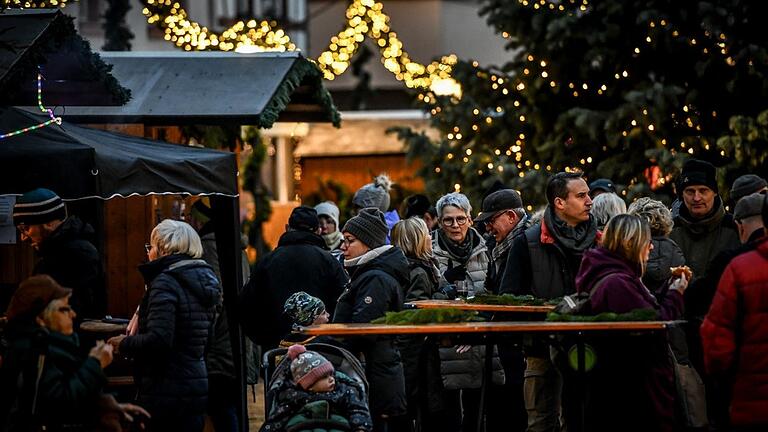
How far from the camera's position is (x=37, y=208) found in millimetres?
11156

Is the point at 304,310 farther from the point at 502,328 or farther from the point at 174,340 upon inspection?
the point at 502,328

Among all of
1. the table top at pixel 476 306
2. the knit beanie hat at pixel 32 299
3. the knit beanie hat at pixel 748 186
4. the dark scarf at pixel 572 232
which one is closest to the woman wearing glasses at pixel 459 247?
the table top at pixel 476 306

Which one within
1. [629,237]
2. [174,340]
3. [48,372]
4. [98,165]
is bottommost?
[174,340]

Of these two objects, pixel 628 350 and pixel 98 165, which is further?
pixel 98 165

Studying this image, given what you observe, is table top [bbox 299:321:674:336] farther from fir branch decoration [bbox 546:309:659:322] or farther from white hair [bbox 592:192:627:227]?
white hair [bbox 592:192:627:227]

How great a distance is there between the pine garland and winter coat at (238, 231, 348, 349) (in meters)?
1.31

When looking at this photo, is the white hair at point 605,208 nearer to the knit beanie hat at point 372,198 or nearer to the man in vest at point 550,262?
the man in vest at point 550,262

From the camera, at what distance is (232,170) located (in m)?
13.1

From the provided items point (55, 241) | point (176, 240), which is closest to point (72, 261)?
point (55, 241)

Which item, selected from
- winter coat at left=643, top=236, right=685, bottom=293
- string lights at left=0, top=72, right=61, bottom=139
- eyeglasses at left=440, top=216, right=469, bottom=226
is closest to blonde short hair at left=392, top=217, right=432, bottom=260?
eyeglasses at left=440, top=216, right=469, bottom=226

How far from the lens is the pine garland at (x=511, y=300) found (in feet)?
36.8

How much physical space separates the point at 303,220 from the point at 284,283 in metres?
0.60

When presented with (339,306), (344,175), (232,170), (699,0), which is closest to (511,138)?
(699,0)

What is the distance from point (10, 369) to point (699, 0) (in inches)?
486
